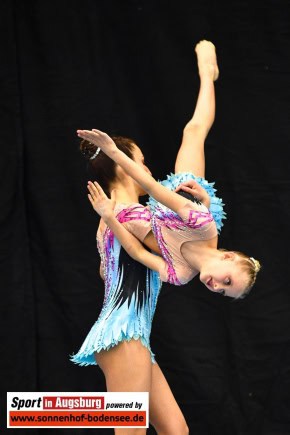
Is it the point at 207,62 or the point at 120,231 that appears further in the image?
the point at 207,62

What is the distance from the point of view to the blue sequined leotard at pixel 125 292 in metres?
3.15

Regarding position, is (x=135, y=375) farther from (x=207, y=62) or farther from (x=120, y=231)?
(x=207, y=62)

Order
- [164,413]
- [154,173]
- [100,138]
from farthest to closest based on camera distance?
1. [154,173]
2. [164,413]
3. [100,138]

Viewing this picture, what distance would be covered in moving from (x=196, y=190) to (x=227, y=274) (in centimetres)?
32

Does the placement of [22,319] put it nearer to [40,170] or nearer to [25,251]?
[25,251]

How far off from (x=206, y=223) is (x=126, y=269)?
431 millimetres

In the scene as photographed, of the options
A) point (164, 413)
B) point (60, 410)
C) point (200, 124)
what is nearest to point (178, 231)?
point (200, 124)

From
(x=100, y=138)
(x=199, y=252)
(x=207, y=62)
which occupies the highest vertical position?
(x=207, y=62)

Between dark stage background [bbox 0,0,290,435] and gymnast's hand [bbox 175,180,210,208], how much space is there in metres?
1.24

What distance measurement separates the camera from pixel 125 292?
320 centimetres

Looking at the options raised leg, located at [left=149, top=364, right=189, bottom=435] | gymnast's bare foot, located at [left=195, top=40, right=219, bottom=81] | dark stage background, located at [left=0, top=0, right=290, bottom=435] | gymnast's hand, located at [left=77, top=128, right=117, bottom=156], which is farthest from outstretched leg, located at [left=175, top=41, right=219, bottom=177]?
raised leg, located at [left=149, top=364, right=189, bottom=435]

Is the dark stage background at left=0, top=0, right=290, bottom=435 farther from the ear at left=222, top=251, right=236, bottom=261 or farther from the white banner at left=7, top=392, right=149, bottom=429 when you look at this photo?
the ear at left=222, top=251, right=236, bottom=261

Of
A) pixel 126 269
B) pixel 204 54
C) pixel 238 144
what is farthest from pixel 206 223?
pixel 238 144

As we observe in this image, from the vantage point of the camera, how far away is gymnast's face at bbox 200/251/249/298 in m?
3.03
